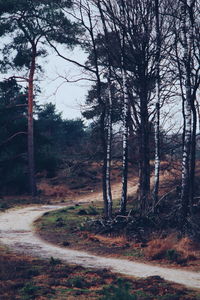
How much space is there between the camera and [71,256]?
1266 cm

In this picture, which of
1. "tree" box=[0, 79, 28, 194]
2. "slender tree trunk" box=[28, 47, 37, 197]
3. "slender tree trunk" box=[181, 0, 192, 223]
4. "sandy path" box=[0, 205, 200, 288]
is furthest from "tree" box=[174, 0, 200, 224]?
"tree" box=[0, 79, 28, 194]

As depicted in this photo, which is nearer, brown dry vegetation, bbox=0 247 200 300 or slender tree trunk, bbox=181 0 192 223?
brown dry vegetation, bbox=0 247 200 300

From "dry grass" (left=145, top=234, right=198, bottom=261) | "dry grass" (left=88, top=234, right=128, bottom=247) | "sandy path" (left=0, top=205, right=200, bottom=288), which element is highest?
"dry grass" (left=145, top=234, right=198, bottom=261)

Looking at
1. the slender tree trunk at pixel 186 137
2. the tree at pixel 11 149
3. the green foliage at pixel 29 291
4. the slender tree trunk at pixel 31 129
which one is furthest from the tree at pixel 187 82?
the tree at pixel 11 149

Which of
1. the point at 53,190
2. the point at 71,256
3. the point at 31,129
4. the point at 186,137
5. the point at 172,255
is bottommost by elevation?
the point at 71,256

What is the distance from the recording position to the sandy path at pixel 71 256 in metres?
9.97

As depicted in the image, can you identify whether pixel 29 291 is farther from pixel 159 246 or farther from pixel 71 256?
pixel 159 246

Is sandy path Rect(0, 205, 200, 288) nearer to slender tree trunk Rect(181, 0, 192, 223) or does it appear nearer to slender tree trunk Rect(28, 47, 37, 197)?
slender tree trunk Rect(181, 0, 192, 223)

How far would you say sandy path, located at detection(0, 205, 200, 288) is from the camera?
997 cm

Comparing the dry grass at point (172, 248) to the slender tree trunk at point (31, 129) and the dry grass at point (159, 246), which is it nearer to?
the dry grass at point (159, 246)

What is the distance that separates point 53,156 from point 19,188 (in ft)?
14.0

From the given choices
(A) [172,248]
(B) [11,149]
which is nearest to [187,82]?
(A) [172,248]

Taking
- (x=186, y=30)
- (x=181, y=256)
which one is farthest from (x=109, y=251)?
(x=186, y=30)

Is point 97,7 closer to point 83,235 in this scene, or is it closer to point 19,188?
point 83,235
